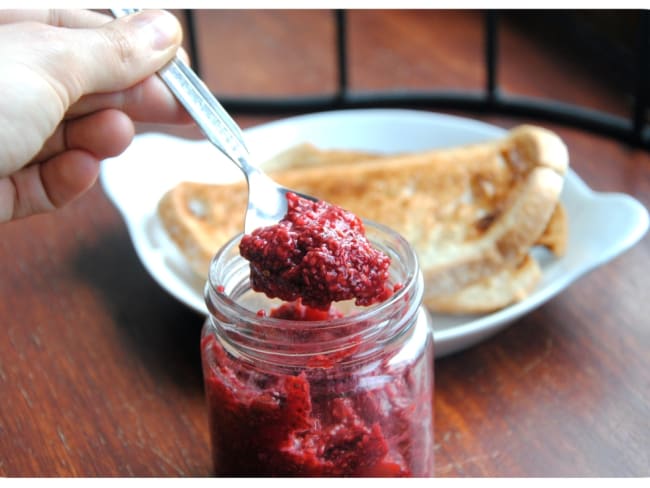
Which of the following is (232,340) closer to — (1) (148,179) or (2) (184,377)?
(2) (184,377)

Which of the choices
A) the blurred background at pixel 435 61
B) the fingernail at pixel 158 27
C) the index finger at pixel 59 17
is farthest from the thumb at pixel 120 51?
the blurred background at pixel 435 61

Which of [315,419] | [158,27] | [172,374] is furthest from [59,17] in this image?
[315,419]

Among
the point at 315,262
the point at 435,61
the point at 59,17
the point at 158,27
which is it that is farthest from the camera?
the point at 435,61

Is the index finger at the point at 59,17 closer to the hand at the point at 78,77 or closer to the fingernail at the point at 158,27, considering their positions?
the hand at the point at 78,77

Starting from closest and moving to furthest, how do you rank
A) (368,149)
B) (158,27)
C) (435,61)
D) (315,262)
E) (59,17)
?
(315,262), (158,27), (59,17), (368,149), (435,61)

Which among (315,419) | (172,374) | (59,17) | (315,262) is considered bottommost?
(172,374)

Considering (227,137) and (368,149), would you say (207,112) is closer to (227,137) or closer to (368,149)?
(227,137)

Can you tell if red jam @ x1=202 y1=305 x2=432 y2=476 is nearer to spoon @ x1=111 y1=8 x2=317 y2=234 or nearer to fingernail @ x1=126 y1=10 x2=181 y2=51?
spoon @ x1=111 y1=8 x2=317 y2=234

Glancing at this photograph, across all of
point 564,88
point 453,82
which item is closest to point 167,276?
point 453,82
